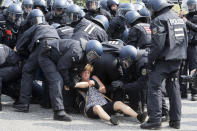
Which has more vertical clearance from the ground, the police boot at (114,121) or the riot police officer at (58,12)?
the riot police officer at (58,12)

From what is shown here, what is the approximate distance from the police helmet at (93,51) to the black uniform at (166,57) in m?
0.84

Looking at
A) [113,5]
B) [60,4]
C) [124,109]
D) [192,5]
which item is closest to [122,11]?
[113,5]

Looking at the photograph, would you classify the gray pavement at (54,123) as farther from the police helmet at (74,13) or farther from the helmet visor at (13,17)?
the helmet visor at (13,17)

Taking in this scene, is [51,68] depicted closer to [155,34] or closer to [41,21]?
[41,21]

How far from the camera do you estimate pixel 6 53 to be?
6.91 m

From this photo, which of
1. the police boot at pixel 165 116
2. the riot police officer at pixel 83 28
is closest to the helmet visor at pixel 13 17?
the riot police officer at pixel 83 28

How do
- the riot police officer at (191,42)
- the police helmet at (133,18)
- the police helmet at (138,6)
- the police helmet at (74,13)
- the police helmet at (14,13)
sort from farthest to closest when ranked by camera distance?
1. the police helmet at (138,6)
2. the police helmet at (14,13)
3. the riot police officer at (191,42)
4. the police helmet at (133,18)
5. the police helmet at (74,13)

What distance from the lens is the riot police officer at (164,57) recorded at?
5652mm

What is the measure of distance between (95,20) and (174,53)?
2639mm

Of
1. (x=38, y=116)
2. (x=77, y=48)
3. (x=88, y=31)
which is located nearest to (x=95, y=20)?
(x=88, y=31)

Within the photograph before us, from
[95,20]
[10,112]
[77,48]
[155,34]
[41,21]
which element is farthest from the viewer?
[95,20]

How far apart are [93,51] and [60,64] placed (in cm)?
55

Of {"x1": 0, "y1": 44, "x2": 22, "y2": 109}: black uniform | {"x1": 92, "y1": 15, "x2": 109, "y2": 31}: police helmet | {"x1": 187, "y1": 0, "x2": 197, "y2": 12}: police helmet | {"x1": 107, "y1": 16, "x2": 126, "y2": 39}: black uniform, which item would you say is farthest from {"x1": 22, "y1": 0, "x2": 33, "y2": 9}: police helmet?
{"x1": 187, "y1": 0, "x2": 197, "y2": 12}: police helmet

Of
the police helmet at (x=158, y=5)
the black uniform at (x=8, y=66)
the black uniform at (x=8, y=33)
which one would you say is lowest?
the black uniform at (x=8, y=66)
